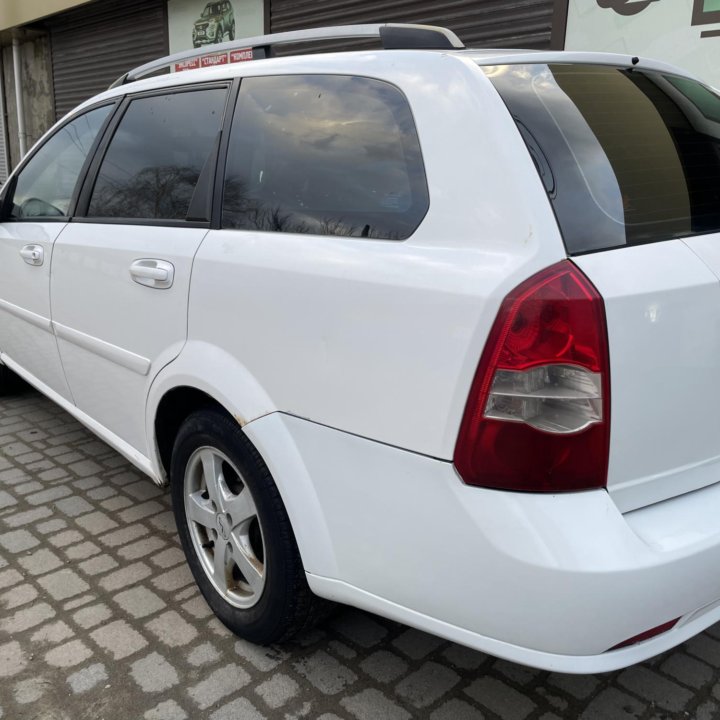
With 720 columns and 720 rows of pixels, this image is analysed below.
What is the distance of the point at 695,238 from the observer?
1.73 metres

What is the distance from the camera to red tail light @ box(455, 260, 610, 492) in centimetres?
145

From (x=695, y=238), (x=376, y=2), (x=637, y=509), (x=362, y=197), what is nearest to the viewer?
(x=637, y=509)

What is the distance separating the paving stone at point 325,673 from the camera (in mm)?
2125

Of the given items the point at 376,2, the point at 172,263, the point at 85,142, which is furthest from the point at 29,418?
the point at 376,2

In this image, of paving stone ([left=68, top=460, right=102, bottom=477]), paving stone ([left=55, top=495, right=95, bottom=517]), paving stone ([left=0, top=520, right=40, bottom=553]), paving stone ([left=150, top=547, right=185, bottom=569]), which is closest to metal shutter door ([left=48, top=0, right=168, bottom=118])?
paving stone ([left=68, top=460, right=102, bottom=477])

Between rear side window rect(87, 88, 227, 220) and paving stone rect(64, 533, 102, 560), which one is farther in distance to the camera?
paving stone rect(64, 533, 102, 560)

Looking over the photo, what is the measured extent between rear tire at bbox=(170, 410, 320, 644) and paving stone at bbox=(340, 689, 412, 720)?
0.26 meters

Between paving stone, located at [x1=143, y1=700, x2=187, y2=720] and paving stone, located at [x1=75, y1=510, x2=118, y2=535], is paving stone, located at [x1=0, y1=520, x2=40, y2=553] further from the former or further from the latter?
paving stone, located at [x1=143, y1=700, x2=187, y2=720]

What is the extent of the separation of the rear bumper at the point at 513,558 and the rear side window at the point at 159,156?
3.70ft

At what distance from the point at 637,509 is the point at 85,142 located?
9.06ft

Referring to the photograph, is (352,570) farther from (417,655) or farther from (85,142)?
(85,142)

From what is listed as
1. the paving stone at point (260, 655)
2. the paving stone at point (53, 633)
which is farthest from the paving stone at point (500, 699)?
the paving stone at point (53, 633)

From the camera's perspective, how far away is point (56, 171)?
11.2 feet

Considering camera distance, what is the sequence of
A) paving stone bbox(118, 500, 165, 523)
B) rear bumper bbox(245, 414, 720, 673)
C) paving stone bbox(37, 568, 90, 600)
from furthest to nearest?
paving stone bbox(118, 500, 165, 523), paving stone bbox(37, 568, 90, 600), rear bumper bbox(245, 414, 720, 673)
